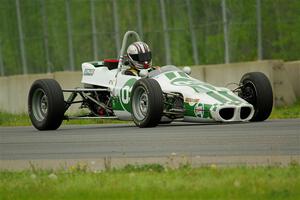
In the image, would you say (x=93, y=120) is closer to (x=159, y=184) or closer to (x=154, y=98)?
(x=154, y=98)

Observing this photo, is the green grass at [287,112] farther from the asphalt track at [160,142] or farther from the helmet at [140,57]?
the asphalt track at [160,142]

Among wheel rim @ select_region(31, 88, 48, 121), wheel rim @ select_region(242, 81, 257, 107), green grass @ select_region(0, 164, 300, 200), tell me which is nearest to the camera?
green grass @ select_region(0, 164, 300, 200)

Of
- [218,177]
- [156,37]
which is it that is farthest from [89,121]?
[218,177]

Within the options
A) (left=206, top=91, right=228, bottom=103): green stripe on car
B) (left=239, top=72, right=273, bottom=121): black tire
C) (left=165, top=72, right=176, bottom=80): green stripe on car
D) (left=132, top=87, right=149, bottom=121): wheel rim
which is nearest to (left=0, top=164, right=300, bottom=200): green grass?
(left=206, top=91, right=228, bottom=103): green stripe on car

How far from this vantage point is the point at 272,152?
13.6 meters

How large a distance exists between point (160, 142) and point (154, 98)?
3617 millimetres

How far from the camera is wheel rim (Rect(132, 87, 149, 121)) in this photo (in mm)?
20734

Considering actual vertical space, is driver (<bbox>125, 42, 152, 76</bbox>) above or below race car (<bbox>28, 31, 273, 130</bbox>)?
above

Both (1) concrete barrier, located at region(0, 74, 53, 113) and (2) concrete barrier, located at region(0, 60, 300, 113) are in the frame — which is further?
(1) concrete barrier, located at region(0, 74, 53, 113)

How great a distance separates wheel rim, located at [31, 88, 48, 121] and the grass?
2.79 meters

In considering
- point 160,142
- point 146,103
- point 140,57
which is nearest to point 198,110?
point 146,103

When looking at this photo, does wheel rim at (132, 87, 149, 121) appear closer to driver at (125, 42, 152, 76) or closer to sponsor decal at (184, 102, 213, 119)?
sponsor decal at (184, 102, 213, 119)

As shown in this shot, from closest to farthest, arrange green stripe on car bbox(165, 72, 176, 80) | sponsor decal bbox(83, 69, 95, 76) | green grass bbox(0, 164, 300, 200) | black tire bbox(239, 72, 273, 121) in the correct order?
green grass bbox(0, 164, 300, 200) → black tire bbox(239, 72, 273, 121) → green stripe on car bbox(165, 72, 176, 80) → sponsor decal bbox(83, 69, 95, 76)

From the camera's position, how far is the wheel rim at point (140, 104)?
68.0 feet
